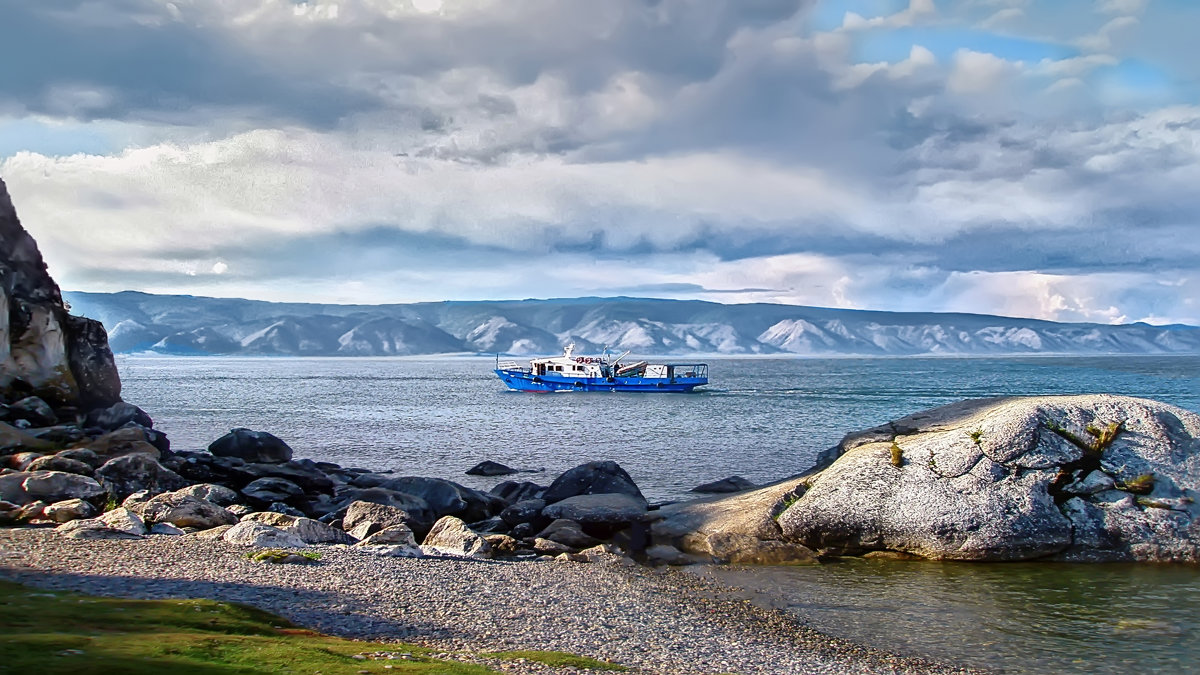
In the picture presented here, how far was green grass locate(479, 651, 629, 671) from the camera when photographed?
10.9 metres

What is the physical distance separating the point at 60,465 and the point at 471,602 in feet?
51.4

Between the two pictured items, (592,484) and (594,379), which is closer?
(592,484)

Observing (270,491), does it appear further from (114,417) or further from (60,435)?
(114,417)

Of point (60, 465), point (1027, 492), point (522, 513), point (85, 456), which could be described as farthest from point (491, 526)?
point (1027, 492)

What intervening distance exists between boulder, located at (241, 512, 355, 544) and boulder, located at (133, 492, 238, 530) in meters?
0.81

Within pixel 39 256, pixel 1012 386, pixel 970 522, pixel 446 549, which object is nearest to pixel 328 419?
pixel 39 256

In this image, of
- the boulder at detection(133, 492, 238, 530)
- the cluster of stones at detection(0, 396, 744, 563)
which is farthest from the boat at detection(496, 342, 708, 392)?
the boulder at detection(133, 492, 238, 530)

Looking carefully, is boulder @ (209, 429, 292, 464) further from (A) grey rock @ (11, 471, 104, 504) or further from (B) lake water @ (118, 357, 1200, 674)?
(A) grey rock @ (11, 471, 104, 504)

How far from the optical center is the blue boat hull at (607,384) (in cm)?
11038

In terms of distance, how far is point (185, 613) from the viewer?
11.4 metres

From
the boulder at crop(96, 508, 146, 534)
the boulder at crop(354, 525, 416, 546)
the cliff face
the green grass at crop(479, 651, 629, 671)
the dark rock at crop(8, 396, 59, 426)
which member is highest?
the cliff face

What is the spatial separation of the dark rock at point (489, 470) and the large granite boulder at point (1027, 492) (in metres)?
17.6

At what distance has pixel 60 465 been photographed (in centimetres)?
2381

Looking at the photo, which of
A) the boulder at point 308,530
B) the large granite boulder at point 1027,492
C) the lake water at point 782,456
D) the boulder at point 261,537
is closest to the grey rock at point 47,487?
the boulder at point 308,530
